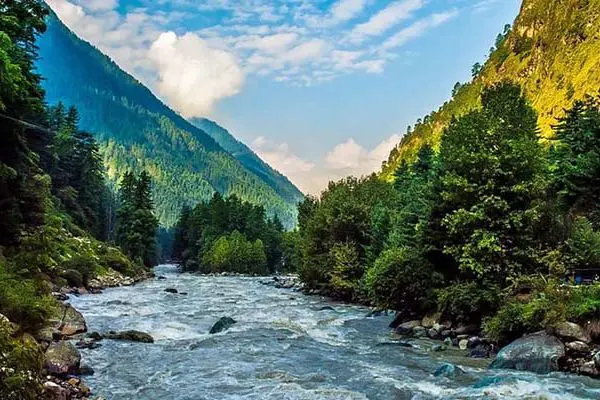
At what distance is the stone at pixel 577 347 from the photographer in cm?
1729

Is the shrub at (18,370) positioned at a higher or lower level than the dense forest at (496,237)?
lower

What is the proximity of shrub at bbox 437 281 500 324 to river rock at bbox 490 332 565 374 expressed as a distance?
529 centimetres

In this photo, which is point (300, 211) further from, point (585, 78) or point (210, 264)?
point (585, 78)

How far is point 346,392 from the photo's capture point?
14531 mm

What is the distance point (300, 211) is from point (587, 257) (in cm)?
4589

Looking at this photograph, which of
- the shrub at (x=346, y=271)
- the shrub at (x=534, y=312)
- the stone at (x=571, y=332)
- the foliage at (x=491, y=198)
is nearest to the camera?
the stone at (x=571, y=332)

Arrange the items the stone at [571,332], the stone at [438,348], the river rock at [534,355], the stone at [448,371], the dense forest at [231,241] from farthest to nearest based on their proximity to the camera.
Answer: the dense forest at [231,241]
the stone at [438,348]
the stone at [571,332]
the river rock at [534,355]
the stone at [448,371]

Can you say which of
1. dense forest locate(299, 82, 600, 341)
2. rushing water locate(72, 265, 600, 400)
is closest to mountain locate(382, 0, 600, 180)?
dense forest locate(299, 82, 600, 341)

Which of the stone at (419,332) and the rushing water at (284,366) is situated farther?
the stone at (419,332)

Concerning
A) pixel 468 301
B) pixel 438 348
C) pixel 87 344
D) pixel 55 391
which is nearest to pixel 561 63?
pixel 468 301

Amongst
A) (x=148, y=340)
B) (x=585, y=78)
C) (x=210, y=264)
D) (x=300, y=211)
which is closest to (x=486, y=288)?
(x=148, y=340)

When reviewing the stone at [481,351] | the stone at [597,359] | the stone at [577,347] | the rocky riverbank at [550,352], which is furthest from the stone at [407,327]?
the stone at [597,359]

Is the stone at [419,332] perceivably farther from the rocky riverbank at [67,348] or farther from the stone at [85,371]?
the stone at [85,371]

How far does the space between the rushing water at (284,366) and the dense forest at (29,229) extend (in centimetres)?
322
